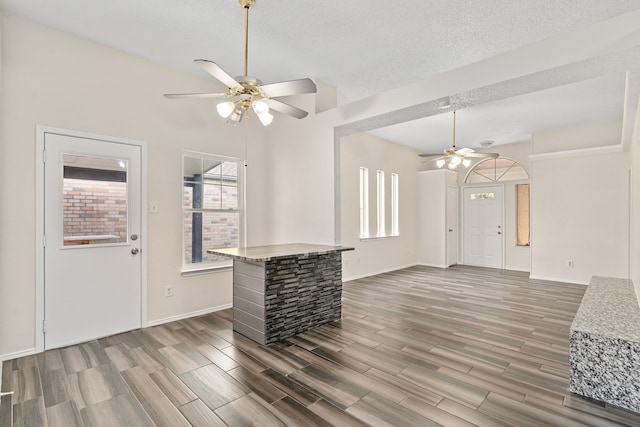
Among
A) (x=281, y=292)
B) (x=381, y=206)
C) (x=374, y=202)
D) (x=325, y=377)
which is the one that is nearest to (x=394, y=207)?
(x=381, y=206)

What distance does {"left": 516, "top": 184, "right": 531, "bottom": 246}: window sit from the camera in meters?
7.16

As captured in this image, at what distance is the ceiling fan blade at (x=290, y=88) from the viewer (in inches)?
89.1

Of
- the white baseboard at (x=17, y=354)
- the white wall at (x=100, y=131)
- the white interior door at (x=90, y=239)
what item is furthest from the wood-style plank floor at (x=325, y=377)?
the white wall at (x=100, y=131)

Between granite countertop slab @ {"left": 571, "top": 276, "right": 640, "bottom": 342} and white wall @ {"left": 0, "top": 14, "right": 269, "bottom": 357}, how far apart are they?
3.62 m

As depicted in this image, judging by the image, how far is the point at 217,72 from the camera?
2238 mm

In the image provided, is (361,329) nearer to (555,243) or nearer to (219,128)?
(219,128)

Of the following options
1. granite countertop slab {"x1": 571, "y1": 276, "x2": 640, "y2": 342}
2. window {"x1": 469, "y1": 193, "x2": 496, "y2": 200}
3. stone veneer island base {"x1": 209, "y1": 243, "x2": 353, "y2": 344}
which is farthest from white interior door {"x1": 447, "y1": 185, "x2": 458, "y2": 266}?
stone veneer island base {"x1": 209, "y1": 243, "x2": 353, "y2": 344}

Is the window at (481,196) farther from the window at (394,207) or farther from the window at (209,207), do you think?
the window at (209,207)

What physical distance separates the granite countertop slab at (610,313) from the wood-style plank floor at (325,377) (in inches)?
18.3

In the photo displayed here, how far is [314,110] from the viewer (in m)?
4.27

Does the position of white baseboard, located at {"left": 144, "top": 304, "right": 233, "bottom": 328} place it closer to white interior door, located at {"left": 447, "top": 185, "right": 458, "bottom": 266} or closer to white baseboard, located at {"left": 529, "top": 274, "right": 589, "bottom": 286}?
white interior door, located at {"left": 447, "top": 185, "right": 458, "bottom": 266}

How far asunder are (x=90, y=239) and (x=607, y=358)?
4348 millimetres

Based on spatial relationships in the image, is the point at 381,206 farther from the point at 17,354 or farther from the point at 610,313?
the point at 17,354

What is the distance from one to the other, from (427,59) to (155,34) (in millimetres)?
2739
